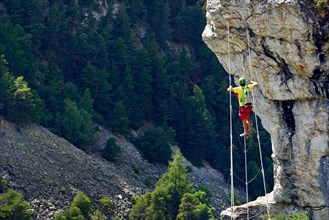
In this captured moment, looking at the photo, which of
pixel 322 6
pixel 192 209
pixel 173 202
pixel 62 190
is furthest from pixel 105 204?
pixel 322 6

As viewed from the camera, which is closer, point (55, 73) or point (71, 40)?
point (55, 73)

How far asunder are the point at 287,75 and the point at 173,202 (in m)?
28.1

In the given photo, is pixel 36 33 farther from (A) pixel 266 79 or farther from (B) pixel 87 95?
(A) pixel 266 79

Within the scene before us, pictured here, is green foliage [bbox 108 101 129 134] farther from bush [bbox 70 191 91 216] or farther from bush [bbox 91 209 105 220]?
bush [bbox 91 209 105 220]

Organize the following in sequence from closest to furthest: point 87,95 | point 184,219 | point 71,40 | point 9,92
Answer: point 184,219 → point 9,92 → point 87,95 → point 71,40

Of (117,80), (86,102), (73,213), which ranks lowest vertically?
(73,213)

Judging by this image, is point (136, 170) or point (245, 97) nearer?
point (245, 97)

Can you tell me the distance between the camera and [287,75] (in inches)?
1515

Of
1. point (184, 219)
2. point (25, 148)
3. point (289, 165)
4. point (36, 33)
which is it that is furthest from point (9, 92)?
point (289, 165)

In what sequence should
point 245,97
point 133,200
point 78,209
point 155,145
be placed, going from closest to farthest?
point 245,97, point 78,209, point 133,200, point 155,145

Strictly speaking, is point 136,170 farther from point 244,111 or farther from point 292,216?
point 244,111

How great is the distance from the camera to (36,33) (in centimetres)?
8088

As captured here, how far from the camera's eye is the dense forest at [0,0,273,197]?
7544 centimetres

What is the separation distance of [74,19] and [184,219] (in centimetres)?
2942
